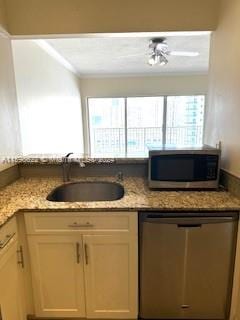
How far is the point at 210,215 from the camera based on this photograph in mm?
1410

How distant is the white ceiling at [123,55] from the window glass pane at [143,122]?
28.6 inches

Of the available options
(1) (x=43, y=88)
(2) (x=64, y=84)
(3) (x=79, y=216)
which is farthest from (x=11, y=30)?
(2) (x=64, y=84)

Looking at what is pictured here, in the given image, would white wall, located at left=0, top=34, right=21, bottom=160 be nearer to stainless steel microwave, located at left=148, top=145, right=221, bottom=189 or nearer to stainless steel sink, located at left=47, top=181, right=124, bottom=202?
stainless steel sink, located at left=47, top=181, right=124, bottom=202

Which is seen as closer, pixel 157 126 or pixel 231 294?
pixel 231 294

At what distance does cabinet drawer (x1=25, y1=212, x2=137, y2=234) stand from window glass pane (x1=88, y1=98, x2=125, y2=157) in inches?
179

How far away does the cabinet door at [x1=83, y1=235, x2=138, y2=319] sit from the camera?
1484 millimetres

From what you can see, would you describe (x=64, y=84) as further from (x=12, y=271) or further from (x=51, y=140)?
(x=12, y=271)

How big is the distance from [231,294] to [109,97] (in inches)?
204

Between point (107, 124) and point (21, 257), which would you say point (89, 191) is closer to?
point (21, 257)

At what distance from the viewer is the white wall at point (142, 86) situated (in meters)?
5.79

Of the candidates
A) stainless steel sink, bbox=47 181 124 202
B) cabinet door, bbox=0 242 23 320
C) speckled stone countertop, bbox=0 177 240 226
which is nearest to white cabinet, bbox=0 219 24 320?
cabinet door, bbox=0 242 23 320

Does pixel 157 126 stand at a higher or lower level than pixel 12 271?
higher

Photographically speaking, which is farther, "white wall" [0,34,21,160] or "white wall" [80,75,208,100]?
"white wall" [80,75,208,100]

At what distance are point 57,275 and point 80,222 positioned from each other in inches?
16.4
